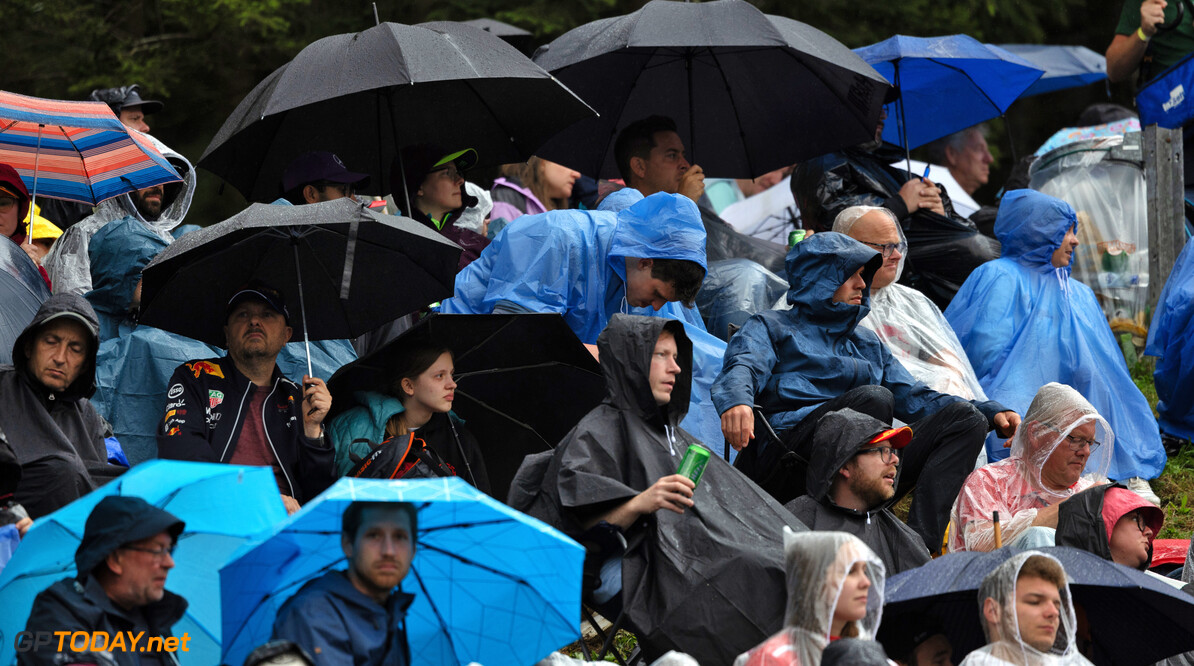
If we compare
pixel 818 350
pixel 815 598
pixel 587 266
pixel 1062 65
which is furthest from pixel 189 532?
pixel 1062 65

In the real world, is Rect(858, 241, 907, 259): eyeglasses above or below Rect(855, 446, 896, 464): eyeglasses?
above

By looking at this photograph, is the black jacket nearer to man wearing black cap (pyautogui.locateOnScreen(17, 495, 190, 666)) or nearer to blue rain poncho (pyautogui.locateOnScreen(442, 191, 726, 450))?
blue rain poncho (pyautogui.locateOnScreen(442, 191, 726, 450))

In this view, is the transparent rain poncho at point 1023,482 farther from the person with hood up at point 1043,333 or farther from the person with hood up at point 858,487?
the person with hood up at point 1043,333

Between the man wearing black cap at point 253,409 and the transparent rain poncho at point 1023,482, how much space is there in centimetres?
275

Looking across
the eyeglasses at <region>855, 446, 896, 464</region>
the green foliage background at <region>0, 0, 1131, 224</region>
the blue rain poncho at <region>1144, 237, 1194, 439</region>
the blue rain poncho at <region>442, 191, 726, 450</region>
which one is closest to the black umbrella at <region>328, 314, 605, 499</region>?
the blue rain poncho at <region>442, 191, 726, 450</region>

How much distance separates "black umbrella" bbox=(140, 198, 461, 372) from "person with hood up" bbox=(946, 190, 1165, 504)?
129 inches

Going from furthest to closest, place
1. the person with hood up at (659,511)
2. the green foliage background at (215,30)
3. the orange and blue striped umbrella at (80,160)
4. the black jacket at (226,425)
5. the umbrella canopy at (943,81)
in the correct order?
the green foliage background at (215,30)
the umbrella canopy at (943,81)
the orange and blue striped umbrella at (80,160)
the black jacket at (226,425)
the person with hood up at (659,511)

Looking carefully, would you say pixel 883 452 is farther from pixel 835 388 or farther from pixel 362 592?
pixel 362 592

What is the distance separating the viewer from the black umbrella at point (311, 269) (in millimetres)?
6320

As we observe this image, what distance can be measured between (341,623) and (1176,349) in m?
6.16

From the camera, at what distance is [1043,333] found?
8.38 meters

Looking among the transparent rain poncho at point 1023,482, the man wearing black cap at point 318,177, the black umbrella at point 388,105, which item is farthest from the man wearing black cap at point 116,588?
the transparent rain poncho at point 1023,482

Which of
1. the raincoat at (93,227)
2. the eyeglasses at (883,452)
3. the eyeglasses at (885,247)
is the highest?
the raincoat at (93,227)

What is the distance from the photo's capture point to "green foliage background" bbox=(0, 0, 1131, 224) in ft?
36.7
